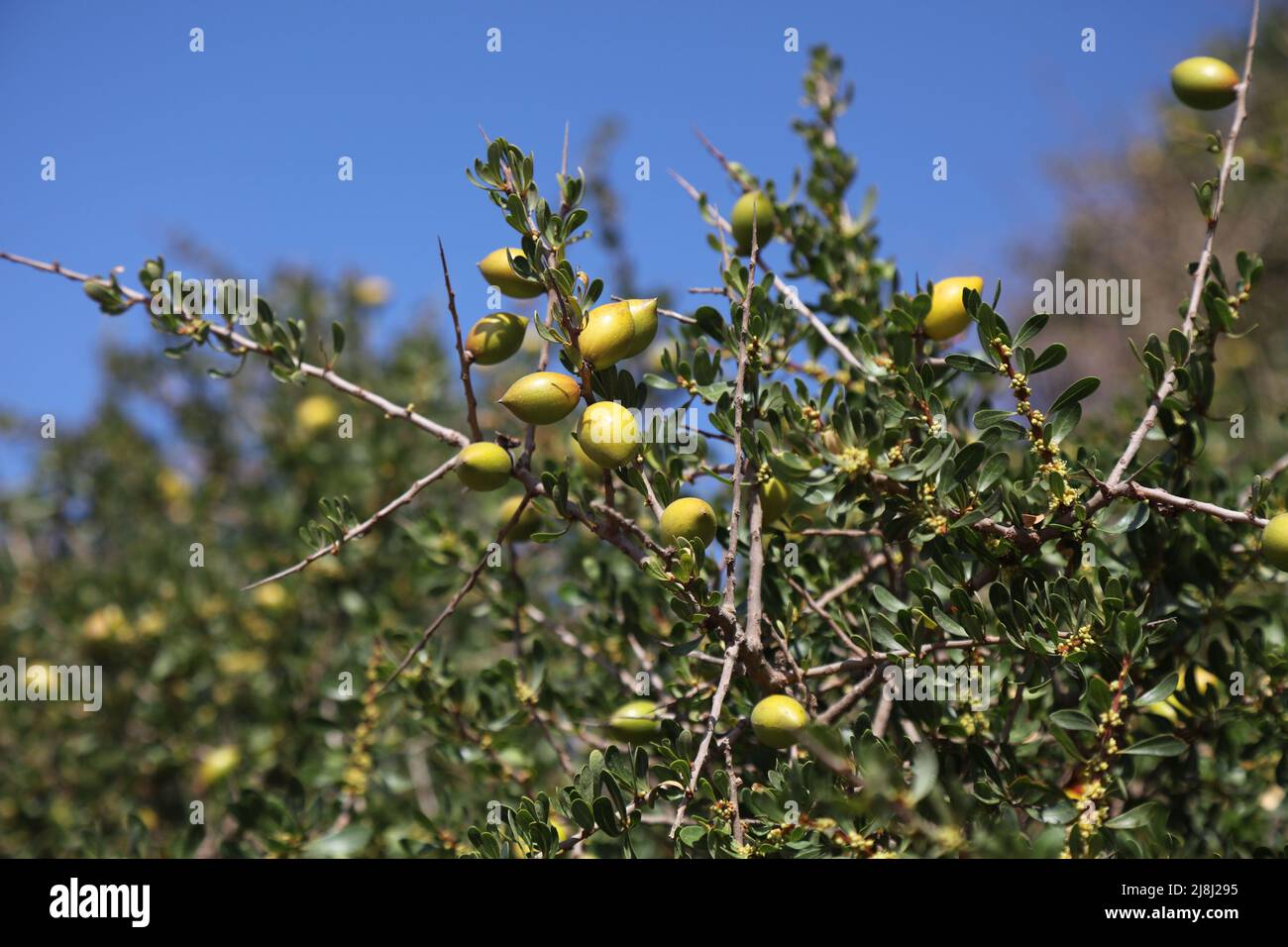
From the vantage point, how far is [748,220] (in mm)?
1550

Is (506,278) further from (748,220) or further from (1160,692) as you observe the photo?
(1160,692)

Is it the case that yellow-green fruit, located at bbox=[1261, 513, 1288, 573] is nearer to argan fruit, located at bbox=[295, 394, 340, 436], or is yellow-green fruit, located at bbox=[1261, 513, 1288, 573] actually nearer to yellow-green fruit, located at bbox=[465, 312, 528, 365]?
yellow-green fruit, located at bbox=[465, 312, 528, 365]

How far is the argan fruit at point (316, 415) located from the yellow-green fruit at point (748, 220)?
2.41 meters

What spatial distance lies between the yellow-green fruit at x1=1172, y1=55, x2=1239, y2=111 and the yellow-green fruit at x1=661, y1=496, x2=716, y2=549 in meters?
1.10

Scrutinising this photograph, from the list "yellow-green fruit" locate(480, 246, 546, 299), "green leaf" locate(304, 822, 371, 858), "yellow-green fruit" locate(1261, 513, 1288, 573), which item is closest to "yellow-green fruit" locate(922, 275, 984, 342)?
"yellow-green fruit" locate(1261, 513, 1288, 573)

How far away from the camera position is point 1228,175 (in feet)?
4.37

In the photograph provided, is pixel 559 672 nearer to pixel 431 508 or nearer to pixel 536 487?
pixel 431 508

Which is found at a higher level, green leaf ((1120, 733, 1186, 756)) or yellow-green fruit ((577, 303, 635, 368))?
yellow-green fruit ((577, 303, 635, 368))

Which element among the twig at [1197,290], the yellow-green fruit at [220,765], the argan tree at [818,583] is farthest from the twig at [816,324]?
the yellow-green fruit at [220,765]

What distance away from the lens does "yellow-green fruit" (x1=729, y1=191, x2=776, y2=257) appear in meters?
1.54

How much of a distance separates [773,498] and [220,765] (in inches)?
83.2

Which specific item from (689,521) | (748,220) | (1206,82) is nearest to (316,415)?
(748,220)

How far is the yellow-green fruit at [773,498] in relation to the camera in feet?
4.26
